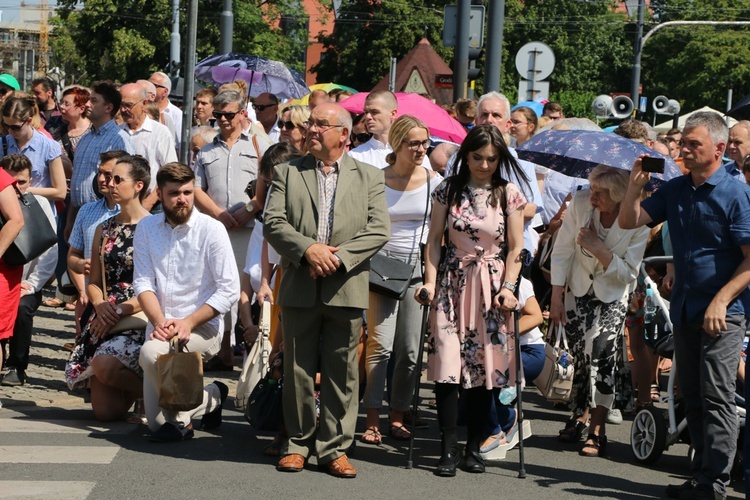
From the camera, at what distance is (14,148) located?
11.2 metres

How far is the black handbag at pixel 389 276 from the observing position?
26.4ft

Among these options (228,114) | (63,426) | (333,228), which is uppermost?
(228,114)

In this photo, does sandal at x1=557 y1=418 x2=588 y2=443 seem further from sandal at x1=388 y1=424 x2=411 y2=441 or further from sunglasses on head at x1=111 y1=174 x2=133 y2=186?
sunglasses on head at x1=111 y1=174 x2=133 y2=186

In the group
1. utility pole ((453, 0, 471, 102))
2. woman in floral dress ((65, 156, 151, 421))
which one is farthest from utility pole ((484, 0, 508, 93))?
woman in floral dress ((65, 156, 151, 421))

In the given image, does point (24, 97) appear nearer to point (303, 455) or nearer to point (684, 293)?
point (303, 455)

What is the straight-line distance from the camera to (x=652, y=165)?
7145 mm

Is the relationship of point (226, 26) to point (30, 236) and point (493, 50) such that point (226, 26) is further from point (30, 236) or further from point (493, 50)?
point (30, 236)

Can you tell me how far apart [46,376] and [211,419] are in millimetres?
2308

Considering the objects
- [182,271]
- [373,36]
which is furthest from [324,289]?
[373,36]

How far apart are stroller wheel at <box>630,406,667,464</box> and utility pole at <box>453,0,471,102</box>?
8070mm

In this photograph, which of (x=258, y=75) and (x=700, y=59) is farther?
(x=700, y=59)

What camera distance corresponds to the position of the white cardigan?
8281 mm

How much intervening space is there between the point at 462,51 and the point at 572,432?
8.00 meters

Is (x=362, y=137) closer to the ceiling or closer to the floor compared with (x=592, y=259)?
closer to the ceiling
